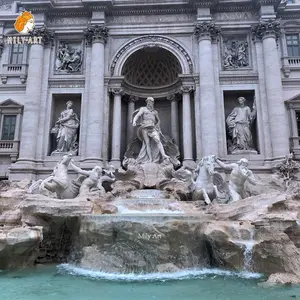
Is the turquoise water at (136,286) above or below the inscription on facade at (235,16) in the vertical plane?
below

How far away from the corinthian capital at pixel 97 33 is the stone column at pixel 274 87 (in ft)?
29.4

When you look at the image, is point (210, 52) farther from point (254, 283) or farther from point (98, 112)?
point (254, 283)

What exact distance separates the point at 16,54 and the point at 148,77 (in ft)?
28.4

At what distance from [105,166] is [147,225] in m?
8.38

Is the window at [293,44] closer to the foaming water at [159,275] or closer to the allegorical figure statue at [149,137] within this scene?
the allegorical figure statue at [149,137]

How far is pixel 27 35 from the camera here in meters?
19.5

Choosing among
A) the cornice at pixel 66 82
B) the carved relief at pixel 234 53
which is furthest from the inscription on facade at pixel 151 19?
the cornice at pixel 66 82

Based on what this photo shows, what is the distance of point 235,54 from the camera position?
62.7 ft

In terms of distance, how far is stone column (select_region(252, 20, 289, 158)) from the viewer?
16.8m

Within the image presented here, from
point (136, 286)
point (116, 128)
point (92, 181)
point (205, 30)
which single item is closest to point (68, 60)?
point (116, 128)

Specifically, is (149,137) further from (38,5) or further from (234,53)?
(38,5)

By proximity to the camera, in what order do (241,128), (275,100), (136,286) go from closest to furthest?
(136,286), (275,100), (241,128)

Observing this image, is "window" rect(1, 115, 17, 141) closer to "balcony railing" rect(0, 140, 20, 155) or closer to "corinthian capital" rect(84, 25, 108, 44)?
"balcony railing" rect(0, 140, 20, 155)

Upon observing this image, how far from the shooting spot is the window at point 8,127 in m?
19.0
